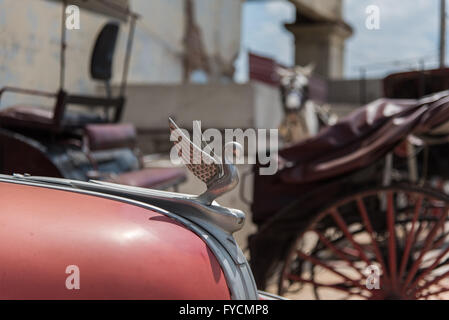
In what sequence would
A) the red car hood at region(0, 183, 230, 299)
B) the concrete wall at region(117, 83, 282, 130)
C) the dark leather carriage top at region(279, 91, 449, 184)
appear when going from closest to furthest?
the red car hood at region(0, 183, 230, 299)
the dark leather carriage top at region(279, 91, 449, 184)
the concrete wall at region(117, 83, 282, 130)

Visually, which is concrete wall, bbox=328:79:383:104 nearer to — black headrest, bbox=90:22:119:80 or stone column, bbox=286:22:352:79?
stone column, bbox=286:22:352:79

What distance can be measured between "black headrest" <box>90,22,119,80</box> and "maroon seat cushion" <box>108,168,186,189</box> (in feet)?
3.02

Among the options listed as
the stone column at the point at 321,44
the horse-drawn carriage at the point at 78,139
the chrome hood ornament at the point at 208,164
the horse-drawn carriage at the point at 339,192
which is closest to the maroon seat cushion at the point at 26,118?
the horse-drawn carriage at the point at 78,139

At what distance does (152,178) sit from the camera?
3332 mm

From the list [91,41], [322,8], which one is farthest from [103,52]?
[322,8]

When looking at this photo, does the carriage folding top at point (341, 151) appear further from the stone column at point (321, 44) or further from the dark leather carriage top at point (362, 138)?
the stone column at point (321, 44)

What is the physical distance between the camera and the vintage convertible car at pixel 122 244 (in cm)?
100

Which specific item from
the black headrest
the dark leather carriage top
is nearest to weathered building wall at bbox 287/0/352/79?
the black headrest

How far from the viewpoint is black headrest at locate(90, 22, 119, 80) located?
13.0 ft

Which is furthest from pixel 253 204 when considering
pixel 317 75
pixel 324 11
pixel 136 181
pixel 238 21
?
pixel 317 75

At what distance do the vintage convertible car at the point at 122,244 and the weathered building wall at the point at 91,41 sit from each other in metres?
1.66

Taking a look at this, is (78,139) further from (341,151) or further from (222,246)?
(222,246)
